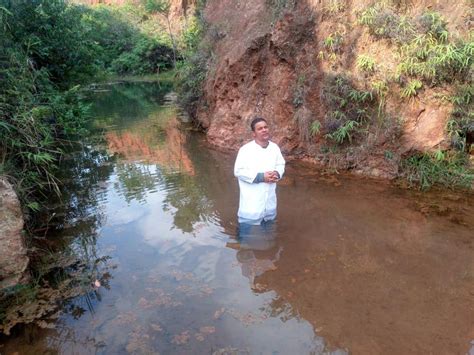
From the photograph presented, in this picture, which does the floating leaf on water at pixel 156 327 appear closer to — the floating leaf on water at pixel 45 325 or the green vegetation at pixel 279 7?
the floating leaf on water at pixel 45 325

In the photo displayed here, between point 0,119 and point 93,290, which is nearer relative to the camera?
point 93,290

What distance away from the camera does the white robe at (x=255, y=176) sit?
4863 mm

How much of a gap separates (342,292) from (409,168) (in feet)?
13.5

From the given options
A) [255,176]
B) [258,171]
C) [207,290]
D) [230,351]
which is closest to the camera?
[230,351]

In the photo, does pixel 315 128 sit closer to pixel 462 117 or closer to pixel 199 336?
pixel 462 117

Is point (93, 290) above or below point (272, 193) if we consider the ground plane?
below

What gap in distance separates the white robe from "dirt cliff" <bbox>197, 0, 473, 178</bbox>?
348 centimetres

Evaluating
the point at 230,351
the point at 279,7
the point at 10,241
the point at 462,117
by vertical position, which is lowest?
the point at 230,351

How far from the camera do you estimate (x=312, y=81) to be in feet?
29.3

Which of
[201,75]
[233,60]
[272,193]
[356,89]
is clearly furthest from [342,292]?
[201,75]

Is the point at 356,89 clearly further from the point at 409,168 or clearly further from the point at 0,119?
the point at 0,119

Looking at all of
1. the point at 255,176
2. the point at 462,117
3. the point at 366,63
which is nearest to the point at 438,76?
the point at 462,117

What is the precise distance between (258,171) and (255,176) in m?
0.15

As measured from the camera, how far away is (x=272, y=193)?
17.0 ft
